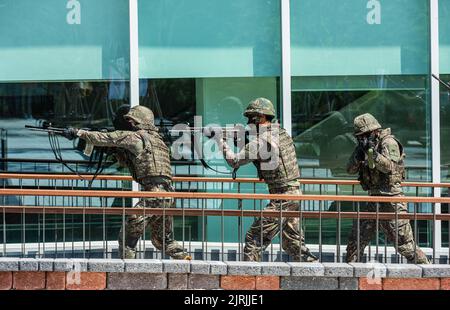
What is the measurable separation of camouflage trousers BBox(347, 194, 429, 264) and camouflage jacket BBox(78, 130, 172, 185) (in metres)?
1.97

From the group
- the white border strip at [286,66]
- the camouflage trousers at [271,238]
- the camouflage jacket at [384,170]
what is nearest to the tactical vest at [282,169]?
the camouflage trousers at [271,238]

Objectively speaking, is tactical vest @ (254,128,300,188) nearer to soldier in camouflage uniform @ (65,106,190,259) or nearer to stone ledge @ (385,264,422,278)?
soldier in camouflage uniform @ (65,106,190,259)

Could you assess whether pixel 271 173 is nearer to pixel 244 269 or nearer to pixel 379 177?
pixel 379 177

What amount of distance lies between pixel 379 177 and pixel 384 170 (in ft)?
0.78

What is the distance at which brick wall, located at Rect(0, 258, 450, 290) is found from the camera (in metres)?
9.28

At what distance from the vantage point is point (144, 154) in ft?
34.8

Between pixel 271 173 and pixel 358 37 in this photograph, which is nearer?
pixel 271 173

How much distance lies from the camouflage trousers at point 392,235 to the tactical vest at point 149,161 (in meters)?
1.97

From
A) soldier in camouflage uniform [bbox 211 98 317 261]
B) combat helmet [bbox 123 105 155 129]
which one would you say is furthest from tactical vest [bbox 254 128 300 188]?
combat helmet [bbox 123 105 155 129]

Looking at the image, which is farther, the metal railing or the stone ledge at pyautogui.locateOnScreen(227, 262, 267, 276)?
the metal railing

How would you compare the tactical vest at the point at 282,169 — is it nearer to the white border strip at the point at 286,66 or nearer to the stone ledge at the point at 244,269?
the stone ledge at the point at 244,269

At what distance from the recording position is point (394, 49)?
1289 cm

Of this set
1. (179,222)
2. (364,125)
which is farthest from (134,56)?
(364,125)
